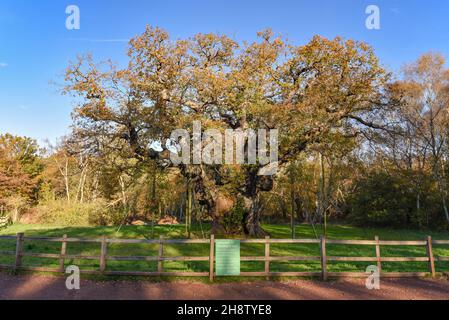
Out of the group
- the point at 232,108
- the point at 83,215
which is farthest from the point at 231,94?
the point at 83,215

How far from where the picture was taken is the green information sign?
862 centimetres

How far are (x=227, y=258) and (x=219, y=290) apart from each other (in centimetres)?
86

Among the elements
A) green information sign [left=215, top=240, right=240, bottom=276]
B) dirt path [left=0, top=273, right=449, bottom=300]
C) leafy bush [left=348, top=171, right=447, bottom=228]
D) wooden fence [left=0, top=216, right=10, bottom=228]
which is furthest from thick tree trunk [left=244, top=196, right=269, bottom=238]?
wooden fence [left=0, top=216, right=10, bottom=228]

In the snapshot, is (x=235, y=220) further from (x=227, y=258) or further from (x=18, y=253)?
(x=18, y=253)

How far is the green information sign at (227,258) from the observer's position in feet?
28.3

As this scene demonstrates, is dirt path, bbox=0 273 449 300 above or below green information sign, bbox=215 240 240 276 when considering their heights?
below

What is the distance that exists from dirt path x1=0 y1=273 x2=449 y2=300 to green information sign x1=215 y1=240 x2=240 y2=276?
1.14 ft

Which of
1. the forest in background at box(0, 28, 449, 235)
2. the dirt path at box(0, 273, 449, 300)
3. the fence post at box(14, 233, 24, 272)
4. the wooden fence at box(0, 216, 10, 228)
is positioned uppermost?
the forest in background at box(0, 28, 449, 235)

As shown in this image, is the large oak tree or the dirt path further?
the large oak tree

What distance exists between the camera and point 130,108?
619 inches

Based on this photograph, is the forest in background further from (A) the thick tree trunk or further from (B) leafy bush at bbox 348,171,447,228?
(B) leafy bush at bbox 348,171,447,228
